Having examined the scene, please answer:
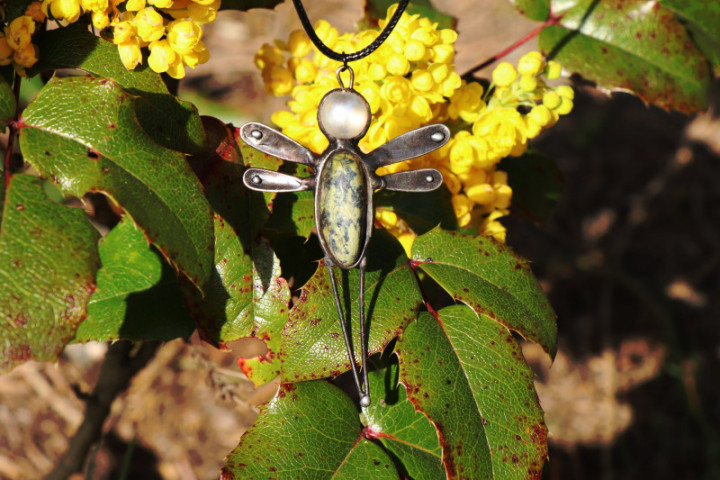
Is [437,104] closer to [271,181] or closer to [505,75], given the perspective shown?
[505,75]

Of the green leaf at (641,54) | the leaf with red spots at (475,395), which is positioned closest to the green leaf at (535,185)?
the green leaf at (641,54)

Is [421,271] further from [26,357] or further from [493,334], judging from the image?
[26,357]

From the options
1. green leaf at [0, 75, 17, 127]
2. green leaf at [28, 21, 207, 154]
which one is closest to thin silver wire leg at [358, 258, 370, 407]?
green leaf at [28, 21, 207, 154]

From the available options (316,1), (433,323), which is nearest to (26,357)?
(433,323)

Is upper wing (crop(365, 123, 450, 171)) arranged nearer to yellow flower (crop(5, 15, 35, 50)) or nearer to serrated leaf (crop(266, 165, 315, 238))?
serrated leaf (crop(266, 165, 315, 238))

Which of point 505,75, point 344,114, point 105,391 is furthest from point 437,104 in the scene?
point 105,391

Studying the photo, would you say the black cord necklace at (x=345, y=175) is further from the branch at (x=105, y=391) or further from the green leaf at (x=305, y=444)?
the branch at (x=105, y=391)
